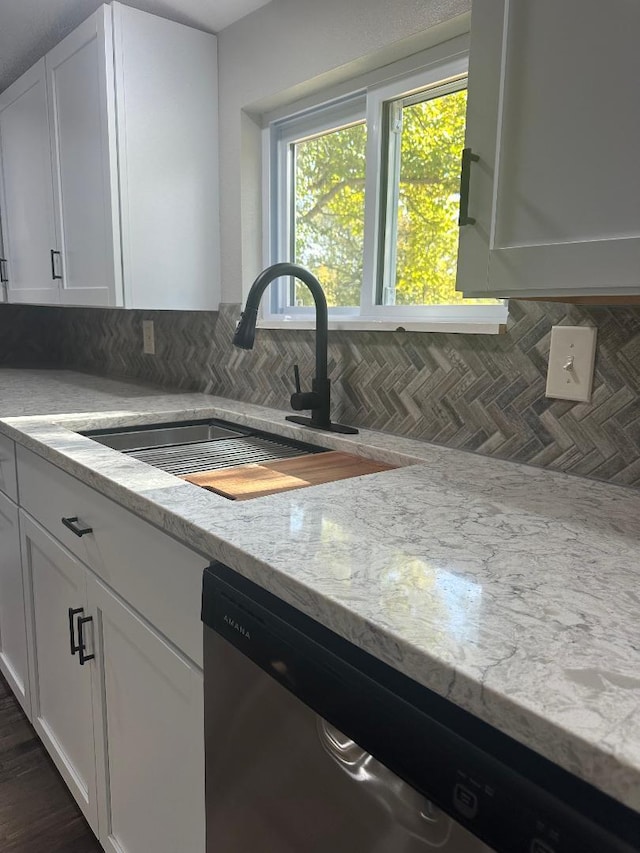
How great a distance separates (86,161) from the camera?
73.9 inches

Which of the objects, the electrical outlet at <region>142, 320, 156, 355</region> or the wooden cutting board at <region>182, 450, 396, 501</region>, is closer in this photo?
the wooden cutting board at <region>182, 450, 396, 501</region>

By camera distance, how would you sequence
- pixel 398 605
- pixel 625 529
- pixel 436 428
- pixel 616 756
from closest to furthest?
1. pixel 616 756
2. pixel 398 605
3. pixel 625 529
4. pixel 436 428

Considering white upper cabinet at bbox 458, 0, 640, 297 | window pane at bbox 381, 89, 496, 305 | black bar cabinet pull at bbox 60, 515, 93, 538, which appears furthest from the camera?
window pane at bbox 381, 89, 496, 305

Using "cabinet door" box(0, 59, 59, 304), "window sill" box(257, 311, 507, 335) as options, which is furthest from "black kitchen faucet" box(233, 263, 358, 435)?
"cabinet door" box(0, 59, 59, 304)

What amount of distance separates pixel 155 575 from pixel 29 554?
780 millimetres

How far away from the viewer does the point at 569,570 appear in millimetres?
669

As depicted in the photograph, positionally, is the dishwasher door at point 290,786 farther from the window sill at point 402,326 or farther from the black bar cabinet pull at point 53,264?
the black bar cabinet pull at point 53,264

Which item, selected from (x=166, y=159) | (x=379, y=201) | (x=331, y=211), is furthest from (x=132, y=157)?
(x=379, y=201)

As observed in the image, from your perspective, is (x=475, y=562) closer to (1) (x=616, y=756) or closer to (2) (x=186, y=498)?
(1) (x=616, y=756)

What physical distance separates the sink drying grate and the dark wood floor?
913 millimetres

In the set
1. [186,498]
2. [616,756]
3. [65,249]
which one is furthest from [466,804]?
[65,249]

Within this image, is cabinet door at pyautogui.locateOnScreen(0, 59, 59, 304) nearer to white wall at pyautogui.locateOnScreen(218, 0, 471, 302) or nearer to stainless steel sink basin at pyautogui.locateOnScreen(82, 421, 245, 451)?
white wall at pyautogui.locateOnScreen(218, 0, 471, 302)

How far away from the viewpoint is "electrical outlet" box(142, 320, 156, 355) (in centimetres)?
238

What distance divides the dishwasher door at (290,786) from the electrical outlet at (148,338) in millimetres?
1749
